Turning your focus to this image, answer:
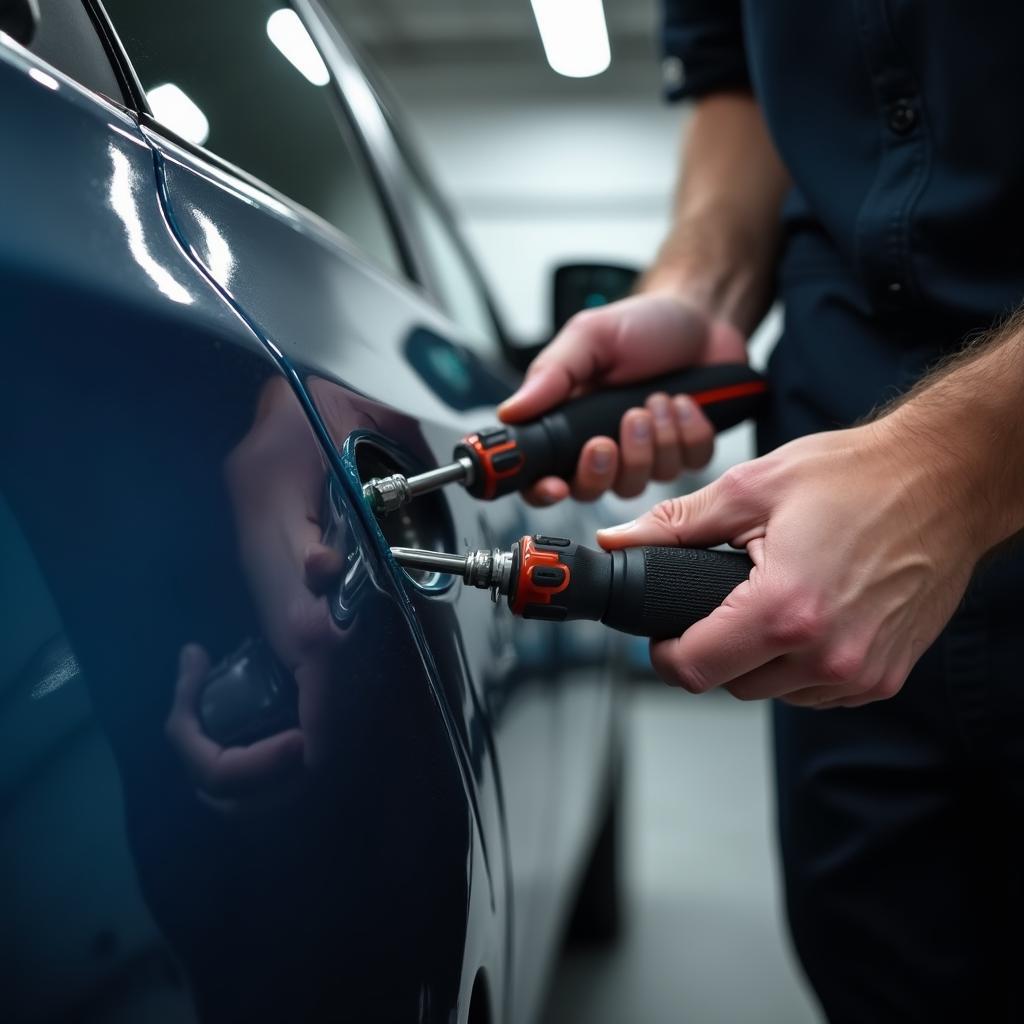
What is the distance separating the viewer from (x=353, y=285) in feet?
2.15

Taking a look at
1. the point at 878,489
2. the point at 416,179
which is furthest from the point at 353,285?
the point at 416,179

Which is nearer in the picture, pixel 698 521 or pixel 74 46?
pixel 74 46

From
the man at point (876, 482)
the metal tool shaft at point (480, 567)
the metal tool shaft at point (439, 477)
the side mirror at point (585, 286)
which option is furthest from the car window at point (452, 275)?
the metal tool shaft at point (480, 567)

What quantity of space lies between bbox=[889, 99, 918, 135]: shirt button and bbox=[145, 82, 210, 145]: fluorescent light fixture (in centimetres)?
55

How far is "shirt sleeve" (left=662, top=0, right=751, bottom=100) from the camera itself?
3.76 ft

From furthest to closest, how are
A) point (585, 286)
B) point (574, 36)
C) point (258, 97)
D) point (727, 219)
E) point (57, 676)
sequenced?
1. point (574, 36)
2. point (585, 286)
3. point (727, 219)
4. point (258, 97)
5. point (57, 676)

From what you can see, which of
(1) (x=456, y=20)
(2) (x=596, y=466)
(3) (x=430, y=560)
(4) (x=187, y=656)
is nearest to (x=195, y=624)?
(4) (x=187, y=656)

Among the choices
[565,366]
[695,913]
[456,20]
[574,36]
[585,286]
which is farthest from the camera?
[456,20]

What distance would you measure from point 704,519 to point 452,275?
1.02 m

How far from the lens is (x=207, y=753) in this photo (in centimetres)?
42

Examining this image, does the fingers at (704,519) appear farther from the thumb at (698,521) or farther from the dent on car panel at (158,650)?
the dent on car panel at (158,650)

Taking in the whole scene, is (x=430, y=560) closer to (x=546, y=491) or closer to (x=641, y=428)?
(x=546, y=491)

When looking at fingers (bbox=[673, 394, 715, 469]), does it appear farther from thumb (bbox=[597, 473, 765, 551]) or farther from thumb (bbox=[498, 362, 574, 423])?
thumb (bbox=[597, 473, 765, 551])

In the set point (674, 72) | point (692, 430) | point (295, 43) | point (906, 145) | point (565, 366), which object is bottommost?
point (692, 430)
